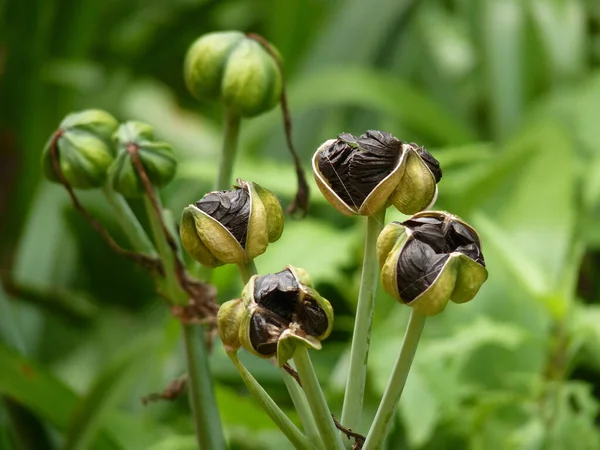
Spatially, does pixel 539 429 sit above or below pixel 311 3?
below

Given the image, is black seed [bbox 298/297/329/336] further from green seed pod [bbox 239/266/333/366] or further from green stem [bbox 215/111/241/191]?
green stem [bbox 215/111/241/191]

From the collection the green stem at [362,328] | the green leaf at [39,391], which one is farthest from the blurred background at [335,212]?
the green stem at [362,328]

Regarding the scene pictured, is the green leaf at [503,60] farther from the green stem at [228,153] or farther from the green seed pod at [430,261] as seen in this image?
the green seed pod at [430,261]

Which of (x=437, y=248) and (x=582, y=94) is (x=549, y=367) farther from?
(x=582, y=94)

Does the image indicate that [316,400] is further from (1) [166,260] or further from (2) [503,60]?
(2) [503,60]

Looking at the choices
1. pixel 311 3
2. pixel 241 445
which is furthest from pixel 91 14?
pixel 241 445

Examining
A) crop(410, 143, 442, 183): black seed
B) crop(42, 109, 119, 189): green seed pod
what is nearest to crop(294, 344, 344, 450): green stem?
crop(410, 143, 442, 183): black seed
